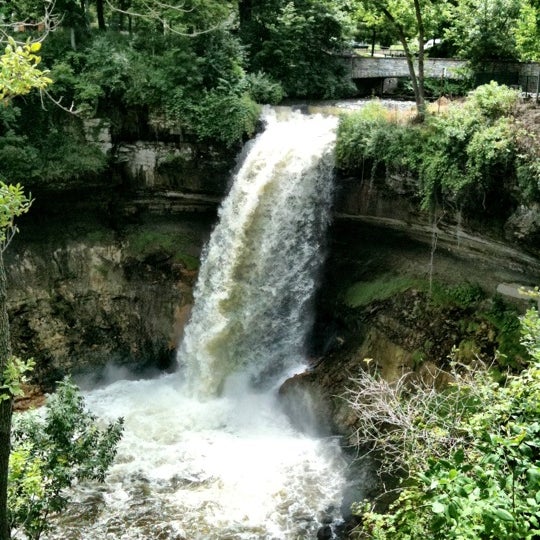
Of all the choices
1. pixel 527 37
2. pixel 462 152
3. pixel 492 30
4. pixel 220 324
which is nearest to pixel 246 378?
pixel 220 324

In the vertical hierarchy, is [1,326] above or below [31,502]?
above

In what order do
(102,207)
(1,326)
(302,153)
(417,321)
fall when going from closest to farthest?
(1,326), (417,321), (302,153), (102,207)

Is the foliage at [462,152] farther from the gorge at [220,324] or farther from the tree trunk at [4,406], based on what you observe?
the tree trunk at [4,406]

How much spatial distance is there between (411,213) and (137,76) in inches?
342

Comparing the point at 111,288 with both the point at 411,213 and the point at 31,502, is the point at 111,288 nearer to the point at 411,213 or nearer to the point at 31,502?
the point at 411,213

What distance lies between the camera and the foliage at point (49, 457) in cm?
708

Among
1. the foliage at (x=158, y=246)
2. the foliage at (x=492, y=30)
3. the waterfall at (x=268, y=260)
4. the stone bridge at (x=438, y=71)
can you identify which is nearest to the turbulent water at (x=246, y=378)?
the waterfall at (x=268, y=260)

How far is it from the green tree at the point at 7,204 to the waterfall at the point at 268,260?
9575 mm

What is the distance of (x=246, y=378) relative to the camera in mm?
15648

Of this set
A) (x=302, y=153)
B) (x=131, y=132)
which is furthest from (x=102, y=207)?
(x=302, y=153)

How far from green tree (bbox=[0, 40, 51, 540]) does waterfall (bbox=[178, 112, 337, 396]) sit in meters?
9.57

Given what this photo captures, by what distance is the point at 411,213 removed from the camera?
13781mm

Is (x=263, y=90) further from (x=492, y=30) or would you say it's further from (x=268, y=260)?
(x=492, y=30)

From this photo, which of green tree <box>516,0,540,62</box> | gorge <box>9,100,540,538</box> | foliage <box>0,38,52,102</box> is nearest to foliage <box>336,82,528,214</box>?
gorge <box>9,100,540,538</box>
